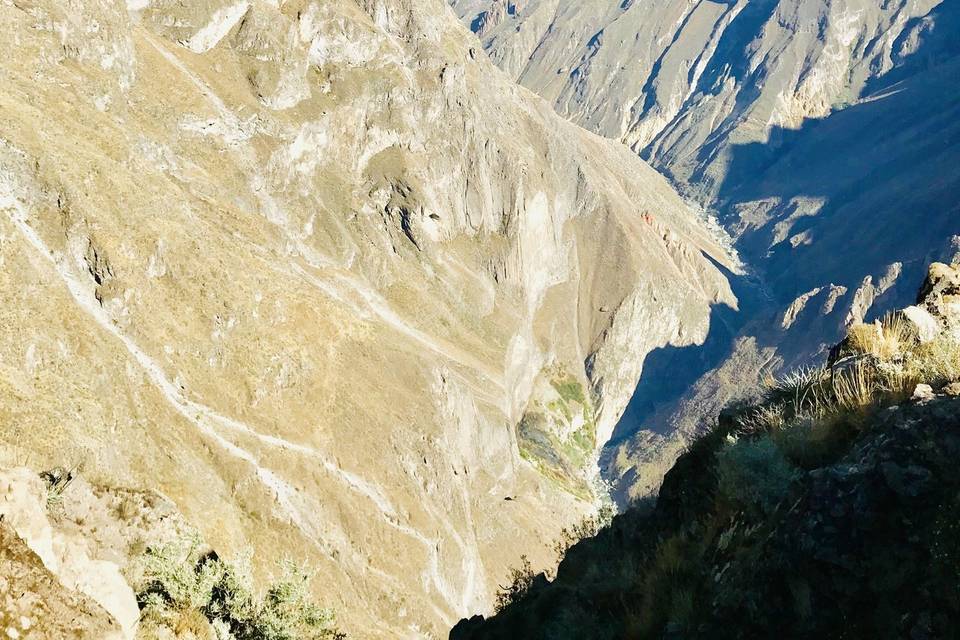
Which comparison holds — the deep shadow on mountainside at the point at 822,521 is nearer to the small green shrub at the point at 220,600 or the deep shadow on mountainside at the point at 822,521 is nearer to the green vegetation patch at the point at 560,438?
the small green shrub at the point at 220,600

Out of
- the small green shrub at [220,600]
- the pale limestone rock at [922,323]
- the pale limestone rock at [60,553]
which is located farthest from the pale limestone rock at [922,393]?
the small green shrub at [220,600]

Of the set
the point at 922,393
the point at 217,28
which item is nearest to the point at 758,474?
the point at 922,393

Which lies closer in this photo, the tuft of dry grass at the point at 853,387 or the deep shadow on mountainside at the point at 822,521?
the deep shadow on mountainside at the point at 822,521

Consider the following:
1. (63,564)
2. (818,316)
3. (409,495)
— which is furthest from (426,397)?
(818,316)

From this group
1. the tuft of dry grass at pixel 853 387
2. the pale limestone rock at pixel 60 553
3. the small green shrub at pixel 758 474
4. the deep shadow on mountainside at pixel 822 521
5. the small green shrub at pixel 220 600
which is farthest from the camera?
the small green shrub at pixel 220 600

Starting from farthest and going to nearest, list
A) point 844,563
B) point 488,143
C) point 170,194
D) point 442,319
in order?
point 488,143 < point 442,319 < point 170,194 < point 844,563

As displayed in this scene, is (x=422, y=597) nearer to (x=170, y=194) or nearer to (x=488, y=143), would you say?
(x=170, y=194)

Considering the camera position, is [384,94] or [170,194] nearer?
[170,194]

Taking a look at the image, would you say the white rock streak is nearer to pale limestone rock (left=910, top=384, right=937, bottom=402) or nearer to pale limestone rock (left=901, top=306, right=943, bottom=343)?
pale limestone rock (left=901, top=306, right=943, bottom=343)
